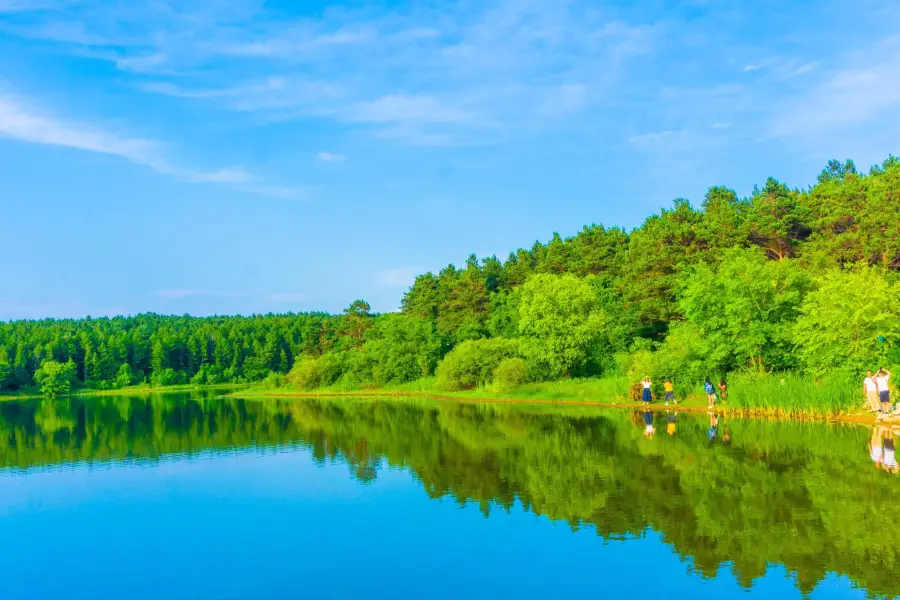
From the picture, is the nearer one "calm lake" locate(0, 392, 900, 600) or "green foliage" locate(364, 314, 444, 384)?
"calm lake" locate(0, 392, 900, 600)

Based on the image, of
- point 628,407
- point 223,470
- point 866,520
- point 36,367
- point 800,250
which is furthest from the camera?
point 36,367

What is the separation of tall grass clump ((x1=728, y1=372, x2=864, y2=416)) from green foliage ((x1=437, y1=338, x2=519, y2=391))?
94.2 feet

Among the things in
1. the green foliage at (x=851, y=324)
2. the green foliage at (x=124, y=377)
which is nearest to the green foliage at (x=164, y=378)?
the green foliage at (x=124, y=377)

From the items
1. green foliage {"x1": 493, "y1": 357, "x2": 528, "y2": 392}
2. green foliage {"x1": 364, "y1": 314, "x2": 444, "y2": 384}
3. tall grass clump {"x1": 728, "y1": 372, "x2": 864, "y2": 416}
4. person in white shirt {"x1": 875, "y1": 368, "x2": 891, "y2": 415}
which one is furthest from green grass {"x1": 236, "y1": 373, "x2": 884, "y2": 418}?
green foliage {"x1": 364, "y1": 314, "x2": 444, "y2": 384}

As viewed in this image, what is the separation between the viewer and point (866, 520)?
16359 mm

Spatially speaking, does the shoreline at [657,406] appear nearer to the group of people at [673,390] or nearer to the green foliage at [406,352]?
the group of people at [673,390]

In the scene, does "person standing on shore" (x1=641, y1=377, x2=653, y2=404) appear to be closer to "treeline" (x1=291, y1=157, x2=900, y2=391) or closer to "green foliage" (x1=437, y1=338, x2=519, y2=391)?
"treeline" (x1=291, y1=157, x2=900, y2=391)

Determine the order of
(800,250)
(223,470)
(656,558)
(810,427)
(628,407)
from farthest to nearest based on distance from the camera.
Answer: (800,250) → (628,407) → (810,427) → (223,470) → (656,558)

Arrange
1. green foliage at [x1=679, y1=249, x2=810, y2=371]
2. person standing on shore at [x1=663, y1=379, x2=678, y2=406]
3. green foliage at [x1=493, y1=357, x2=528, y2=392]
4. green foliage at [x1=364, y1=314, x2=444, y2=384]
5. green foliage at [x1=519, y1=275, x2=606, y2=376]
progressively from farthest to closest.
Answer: green foliage at [x1=364, y1=314, x2=444, y2=384] → green foliage at [x1=493, y1=357, x2=528, y2=392] → green foliage at [x1=519, y1=275, x2=606, y2=376] → person standing on shore at [x1=663, y1=379, x2=678, y2=406] → green foliage at [x1=679, y1=249, x2=810, y2=371]

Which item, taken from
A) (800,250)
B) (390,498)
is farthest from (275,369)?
(390,498)

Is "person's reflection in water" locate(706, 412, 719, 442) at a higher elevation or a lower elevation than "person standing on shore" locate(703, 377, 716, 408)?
lower

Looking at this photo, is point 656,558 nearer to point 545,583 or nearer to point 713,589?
point 713,589

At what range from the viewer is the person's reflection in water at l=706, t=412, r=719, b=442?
101 ft

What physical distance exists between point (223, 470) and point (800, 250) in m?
54.4
